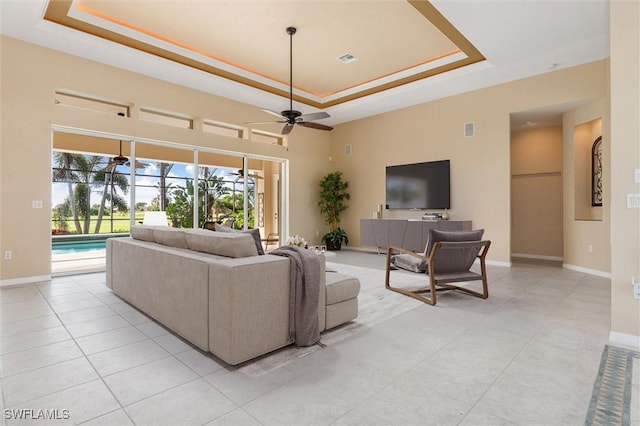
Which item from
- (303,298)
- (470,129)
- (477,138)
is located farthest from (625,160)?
(470,129)

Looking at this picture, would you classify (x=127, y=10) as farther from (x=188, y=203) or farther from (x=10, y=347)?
(x=10, y=347)

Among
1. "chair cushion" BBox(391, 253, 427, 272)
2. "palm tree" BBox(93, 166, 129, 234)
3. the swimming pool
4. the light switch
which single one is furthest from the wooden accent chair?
the swimming pool

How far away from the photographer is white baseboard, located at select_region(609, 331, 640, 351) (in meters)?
2.47

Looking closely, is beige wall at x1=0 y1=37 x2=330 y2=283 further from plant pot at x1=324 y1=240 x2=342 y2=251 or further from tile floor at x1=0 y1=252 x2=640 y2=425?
plant pot at x1=324 y1=240 x2=342 y2=251

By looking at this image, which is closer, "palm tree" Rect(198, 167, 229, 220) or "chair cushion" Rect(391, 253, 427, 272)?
"chair cushion" Rect(391, 253, 427, 272)

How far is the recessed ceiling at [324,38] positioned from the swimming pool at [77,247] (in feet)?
9.96

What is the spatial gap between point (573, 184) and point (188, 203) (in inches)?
280

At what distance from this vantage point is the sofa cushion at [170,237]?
2.92m

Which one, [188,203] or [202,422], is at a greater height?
[188,203]

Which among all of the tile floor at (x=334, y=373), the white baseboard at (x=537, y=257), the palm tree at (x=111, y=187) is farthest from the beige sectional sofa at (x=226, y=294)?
the white baseboard at (x=537, y=257)

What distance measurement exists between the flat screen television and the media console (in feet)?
1.86

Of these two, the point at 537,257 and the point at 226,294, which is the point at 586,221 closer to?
the point at 537,257

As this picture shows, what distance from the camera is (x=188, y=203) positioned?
641cm

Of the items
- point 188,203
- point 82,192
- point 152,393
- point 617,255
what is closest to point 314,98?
point 188,203
